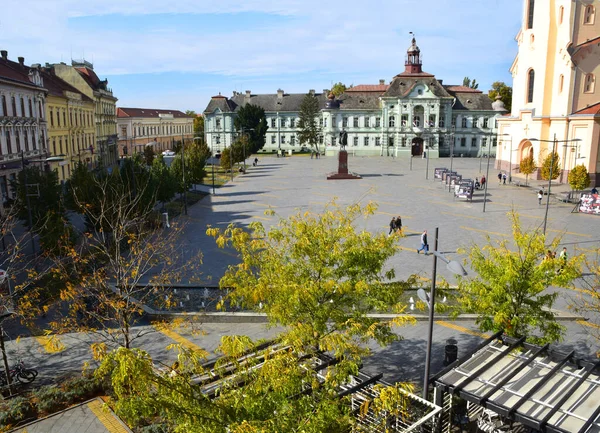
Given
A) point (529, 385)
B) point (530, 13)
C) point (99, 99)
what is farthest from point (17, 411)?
point (99, 99)

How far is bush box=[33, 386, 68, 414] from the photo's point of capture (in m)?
11.8

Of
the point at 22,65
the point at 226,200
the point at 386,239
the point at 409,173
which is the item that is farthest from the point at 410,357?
the point at 22,65

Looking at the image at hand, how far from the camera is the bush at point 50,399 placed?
38.8 feet

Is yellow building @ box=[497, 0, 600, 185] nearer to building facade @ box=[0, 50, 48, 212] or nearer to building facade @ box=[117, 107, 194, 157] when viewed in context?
building facade @ box=[0, 50, 48, 212]

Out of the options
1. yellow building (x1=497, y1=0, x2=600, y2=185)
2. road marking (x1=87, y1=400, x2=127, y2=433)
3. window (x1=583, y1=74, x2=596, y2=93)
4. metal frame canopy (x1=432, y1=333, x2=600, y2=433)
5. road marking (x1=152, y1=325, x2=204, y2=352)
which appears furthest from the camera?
window (x1=583, y1=74, x2=596, y2=93)

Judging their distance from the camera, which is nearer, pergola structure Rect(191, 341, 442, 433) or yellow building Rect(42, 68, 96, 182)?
pergola structure Rect(191, 341, 442, 433)

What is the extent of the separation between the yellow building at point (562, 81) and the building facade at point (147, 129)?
5601 centimetres

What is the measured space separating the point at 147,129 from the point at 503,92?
76.0 meters

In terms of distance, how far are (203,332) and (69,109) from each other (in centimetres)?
4703

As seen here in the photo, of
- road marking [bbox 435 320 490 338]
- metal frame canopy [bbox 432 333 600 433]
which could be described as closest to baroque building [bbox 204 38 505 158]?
road marking [bbox 435 320 490 338]

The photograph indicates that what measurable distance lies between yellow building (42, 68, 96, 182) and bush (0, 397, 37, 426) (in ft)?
119

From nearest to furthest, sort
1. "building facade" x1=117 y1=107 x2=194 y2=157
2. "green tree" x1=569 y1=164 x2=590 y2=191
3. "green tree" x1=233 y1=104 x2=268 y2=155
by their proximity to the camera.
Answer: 1. "green tree" x1=569 y1=164 x2=590 y2=191
2. "green tree" x1=233 y1=104 x2=268 y2=155
3. "building facade" x1=117 y1=107 x2=194 y2=157

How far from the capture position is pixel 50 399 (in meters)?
12.0

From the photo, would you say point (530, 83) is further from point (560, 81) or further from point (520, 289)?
point (520, 289)
